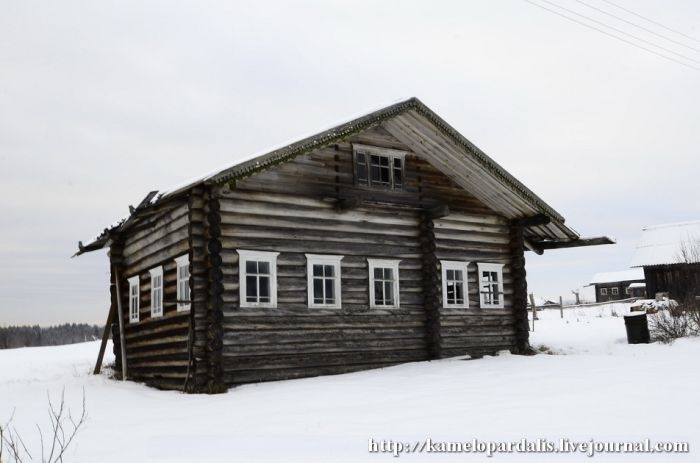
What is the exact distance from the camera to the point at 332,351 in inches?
637

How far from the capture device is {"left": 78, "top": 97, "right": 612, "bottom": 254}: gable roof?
1488cm

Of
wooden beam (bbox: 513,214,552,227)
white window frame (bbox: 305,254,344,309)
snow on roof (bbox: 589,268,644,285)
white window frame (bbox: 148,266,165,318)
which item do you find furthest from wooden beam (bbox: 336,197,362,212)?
snow on roof (bbox: 589,268,644,285)

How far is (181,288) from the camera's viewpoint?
1563cm

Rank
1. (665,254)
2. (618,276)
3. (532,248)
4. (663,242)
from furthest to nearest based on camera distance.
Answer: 1. (618,276)
2. (663,242)
3. (665,254)
4. (532,248)

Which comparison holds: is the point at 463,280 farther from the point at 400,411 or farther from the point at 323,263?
the point at 400,411

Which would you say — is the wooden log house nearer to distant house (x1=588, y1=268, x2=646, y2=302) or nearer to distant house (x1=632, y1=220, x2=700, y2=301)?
distant house (x1=632, y1=220, x2=700, y2=301)

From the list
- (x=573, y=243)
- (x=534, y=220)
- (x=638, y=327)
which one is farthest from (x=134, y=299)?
(x=638, y=327)

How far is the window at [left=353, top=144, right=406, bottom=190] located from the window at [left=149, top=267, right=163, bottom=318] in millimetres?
5245

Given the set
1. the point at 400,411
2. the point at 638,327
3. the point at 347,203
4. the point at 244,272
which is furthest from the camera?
the point at 638,327

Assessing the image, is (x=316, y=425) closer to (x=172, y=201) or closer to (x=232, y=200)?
(x=232, y=200)

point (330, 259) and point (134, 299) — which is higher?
point (330, 259)

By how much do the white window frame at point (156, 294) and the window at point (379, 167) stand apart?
5214mm

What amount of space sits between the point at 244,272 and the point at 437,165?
21.0 ft

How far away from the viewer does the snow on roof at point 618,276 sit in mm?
64625
